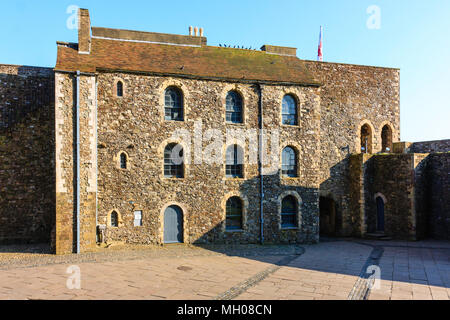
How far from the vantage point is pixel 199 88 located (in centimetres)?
1500

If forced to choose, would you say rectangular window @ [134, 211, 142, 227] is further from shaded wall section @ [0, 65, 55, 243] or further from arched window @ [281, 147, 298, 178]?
arched window @ [281, 147, 298, 178]

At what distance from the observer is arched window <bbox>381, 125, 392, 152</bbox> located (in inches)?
786

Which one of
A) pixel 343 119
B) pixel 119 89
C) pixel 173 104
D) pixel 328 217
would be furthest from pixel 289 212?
pixel 119 89

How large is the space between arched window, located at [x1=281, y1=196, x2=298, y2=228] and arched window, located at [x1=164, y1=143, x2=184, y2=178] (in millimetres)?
5446

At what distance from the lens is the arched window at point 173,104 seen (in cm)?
1476

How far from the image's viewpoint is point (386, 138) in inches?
801

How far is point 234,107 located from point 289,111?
9.72 feet

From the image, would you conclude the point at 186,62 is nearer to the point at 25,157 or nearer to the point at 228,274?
the point at 25,157

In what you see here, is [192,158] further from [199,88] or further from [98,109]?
[98,109]

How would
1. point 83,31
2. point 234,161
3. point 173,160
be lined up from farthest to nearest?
1. point 234,161
2. point 173,160
3. point 83,31

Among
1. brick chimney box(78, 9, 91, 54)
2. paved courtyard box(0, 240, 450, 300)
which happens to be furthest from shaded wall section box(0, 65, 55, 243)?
brick chimney box(78, 9, 91, 54)
